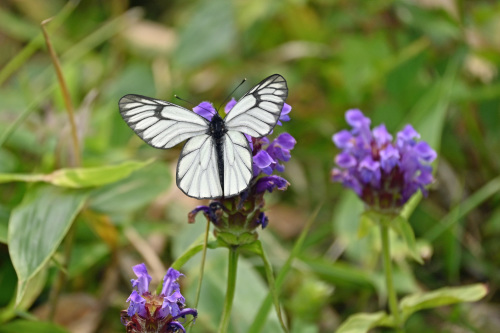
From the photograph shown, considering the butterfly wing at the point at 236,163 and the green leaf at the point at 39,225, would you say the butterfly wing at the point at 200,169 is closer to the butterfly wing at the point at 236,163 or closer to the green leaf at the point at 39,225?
the butterfly wing at the point at 236,163

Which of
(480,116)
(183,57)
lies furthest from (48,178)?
(480,116)

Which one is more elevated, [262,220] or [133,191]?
[133,191]

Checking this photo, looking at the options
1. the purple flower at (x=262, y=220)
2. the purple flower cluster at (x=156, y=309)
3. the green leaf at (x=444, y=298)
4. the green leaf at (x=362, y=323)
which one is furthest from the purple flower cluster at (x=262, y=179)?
the green leaf at (x=444, y=298)

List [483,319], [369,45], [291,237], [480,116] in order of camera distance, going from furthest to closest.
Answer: [369,45] → [480,116] → [291,237] → [483,319]

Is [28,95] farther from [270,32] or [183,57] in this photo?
[270,32]

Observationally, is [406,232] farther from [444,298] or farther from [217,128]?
[217,128]

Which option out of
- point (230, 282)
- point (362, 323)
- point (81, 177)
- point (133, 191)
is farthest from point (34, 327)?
point (362, 323)

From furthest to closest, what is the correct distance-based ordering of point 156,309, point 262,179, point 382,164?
point 382,164 → point 262,179 → point 156,309
